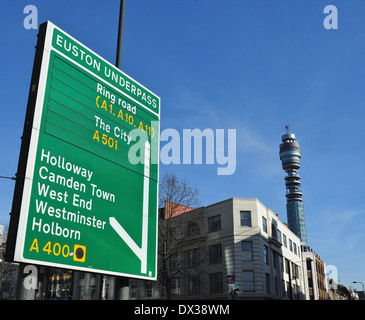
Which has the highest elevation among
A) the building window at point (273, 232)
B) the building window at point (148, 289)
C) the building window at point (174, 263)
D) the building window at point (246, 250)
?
the building window at point (273, 232)

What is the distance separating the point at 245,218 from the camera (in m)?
48.8

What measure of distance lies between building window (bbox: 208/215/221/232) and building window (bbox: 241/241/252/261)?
13.6 ft

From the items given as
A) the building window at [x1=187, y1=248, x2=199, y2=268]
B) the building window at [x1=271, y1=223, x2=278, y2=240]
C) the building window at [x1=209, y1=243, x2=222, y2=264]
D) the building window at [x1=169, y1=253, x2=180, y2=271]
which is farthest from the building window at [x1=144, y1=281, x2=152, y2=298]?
the building window at [x1=271, y1=223, x2=278, y2=240]

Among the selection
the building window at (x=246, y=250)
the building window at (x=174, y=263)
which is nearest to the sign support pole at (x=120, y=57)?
the building window at (x=174, y=263)

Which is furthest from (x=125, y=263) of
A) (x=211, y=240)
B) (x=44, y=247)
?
(x=211, y=240)

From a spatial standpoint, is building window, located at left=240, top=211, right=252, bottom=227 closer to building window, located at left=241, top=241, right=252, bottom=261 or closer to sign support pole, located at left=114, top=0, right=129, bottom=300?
building window, located at left=241, top=241, right=252, bottom=261

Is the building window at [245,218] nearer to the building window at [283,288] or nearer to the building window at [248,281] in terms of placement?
the building window at [248,281]

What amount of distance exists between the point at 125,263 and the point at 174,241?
121 ft

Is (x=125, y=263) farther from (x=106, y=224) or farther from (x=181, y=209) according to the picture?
(x=181, y=209)

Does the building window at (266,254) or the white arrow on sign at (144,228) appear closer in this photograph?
the white arrow on sign at (144,228)

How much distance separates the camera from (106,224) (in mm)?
7594

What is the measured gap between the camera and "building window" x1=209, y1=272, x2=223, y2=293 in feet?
150

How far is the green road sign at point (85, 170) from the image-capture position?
6461 millimetres

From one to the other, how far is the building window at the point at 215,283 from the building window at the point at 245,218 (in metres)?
6.98
